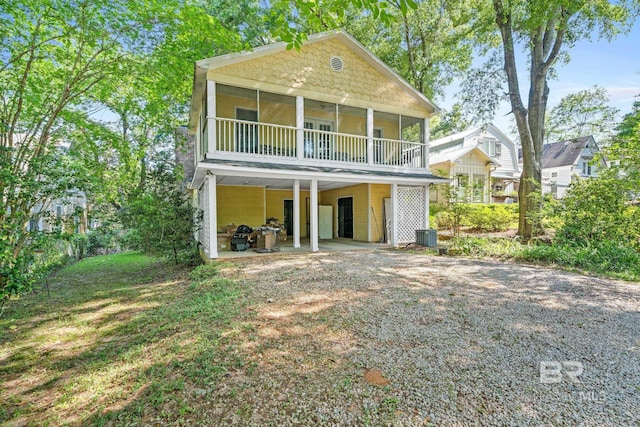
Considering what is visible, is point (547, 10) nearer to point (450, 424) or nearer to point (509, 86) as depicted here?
Answer: point (509, 86)

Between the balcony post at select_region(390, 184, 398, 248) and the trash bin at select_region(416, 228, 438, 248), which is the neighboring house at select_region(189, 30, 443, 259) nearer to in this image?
the balcony post at select_region(390, 184, 398, 248)

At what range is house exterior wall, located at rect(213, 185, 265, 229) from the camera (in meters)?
12.5

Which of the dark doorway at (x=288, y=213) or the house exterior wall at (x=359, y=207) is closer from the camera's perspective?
the house exterior wall at (x=359, y=207)

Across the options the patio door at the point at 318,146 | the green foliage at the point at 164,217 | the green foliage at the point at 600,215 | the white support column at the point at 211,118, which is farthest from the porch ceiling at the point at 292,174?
the green foliage at the point at 600,215

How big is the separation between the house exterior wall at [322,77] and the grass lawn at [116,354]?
21.4 ft

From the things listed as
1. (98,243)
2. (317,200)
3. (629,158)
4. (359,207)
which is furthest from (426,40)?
(98,243)

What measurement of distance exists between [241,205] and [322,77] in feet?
19.7

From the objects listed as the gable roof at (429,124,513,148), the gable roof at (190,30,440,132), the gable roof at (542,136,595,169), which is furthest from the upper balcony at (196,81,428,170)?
the gable roof at (542,136,595,169)

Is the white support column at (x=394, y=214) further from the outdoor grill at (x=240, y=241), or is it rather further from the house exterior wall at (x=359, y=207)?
the outdoor grill at (x=240, y=241)

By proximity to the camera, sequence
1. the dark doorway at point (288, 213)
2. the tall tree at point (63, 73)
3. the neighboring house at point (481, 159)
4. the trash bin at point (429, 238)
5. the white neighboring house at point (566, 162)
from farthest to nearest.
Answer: the white neighboring house at point (566, 162) → the neighboring house at point (481, 159) → the dark doorway at point (288, 213) → the trash bin at point (429, 238) → the tall tree at point (63, 73)

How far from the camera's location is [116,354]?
3752mm

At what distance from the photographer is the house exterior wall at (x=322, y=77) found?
32.2 feet

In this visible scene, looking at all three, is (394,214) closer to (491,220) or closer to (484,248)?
(484,248)

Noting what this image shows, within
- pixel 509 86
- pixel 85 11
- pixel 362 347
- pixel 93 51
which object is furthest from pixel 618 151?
pixel 93 51
